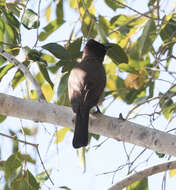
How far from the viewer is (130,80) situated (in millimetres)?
4926

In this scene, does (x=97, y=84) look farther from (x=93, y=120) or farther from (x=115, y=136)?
(x=115, y=136)

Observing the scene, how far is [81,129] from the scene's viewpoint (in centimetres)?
361

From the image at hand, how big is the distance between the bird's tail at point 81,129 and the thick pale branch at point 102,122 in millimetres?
209

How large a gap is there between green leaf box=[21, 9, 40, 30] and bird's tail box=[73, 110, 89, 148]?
87 centimetres

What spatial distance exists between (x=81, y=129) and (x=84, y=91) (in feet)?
2.18

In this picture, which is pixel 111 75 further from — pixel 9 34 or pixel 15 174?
pixel 15 174

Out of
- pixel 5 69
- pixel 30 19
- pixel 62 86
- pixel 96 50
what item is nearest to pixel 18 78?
pixel 5 69

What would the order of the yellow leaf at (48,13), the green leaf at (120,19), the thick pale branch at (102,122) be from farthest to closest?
the yellow leaf at (48,13)
the green leaf at (120,19)
the thick pale branch at (102,122)

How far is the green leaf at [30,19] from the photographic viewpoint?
3777 millimetres

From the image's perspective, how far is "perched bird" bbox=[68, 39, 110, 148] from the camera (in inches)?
143

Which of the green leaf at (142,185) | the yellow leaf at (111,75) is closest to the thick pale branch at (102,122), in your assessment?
the green leaf at (142,185)

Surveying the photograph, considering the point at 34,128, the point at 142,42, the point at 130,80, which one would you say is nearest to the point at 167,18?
the point at 142,42

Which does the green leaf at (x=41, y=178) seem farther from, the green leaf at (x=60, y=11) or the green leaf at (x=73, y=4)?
the green leaf at (x=60, y=11)

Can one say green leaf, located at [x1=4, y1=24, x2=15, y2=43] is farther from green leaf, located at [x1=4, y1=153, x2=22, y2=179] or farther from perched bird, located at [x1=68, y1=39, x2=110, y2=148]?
green leaf, located at [x1=4, y1=153, x2=22, y2=179]
